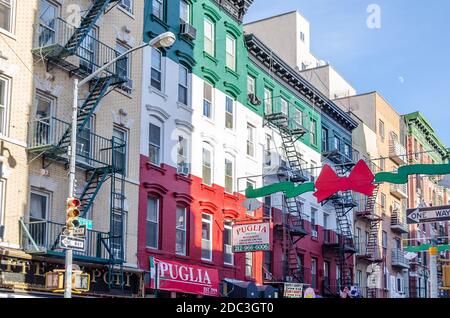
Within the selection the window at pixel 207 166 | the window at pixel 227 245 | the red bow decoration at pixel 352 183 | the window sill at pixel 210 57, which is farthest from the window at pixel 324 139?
the red bow decoration at pixel 352 183

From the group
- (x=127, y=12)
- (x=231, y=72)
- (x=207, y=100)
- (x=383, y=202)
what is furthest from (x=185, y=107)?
(x=383, y=202)

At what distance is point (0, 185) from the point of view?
66.8 ft

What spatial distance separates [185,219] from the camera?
29.4 meters

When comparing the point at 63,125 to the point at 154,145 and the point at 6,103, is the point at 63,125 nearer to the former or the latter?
the point at 6,103

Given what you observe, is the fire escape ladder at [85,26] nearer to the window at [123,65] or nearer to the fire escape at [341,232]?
the window at [123,65]

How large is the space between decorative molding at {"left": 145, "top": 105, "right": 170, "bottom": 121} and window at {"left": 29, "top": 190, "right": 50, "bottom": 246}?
22.8 feet

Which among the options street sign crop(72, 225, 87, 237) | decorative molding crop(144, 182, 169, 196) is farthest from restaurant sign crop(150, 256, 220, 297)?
street sign crop(72, 225, 87, 237)

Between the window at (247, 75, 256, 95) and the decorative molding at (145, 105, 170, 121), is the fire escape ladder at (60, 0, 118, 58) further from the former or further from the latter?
the window at (247, 75, 256, 95)

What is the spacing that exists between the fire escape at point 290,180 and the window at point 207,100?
239 inches

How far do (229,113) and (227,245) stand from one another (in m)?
6.48

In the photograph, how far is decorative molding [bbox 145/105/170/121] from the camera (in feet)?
90.4

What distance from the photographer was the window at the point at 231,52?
34719 millimetres
